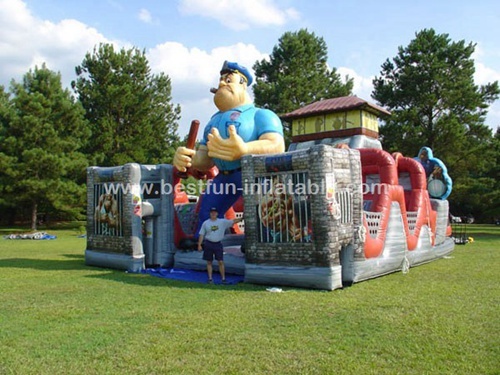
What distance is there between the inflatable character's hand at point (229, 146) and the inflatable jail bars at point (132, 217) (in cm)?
200

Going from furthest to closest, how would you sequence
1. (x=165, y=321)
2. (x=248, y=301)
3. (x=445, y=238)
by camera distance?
(x=445, y=238)
(x=248, y=301)
(x=165, y=321)

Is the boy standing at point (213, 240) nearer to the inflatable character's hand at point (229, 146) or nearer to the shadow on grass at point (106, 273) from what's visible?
the shadow on grass at point (106, 273)

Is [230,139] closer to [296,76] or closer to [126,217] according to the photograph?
[126,217]

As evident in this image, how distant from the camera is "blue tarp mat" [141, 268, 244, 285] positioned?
8.07 metres

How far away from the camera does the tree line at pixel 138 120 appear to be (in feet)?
69.4

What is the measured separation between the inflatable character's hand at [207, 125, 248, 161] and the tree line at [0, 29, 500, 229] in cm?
1472

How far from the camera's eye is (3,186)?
20.8m

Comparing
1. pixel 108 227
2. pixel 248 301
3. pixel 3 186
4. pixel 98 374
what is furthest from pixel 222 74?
pixel 3 186

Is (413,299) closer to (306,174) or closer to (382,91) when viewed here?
(306,174)

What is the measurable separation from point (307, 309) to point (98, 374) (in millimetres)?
2773

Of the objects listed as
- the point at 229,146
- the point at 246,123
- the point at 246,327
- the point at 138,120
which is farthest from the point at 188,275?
the point at 138,120

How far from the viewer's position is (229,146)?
795 centimetres

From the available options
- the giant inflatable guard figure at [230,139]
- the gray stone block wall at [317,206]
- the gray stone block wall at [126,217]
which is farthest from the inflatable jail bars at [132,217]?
the gray stone block wall at [317,206]

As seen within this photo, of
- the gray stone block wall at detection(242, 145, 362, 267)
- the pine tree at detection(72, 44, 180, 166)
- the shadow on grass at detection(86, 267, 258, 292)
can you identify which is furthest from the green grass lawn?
the pine tree at detection(72, 44, 180, 166)
